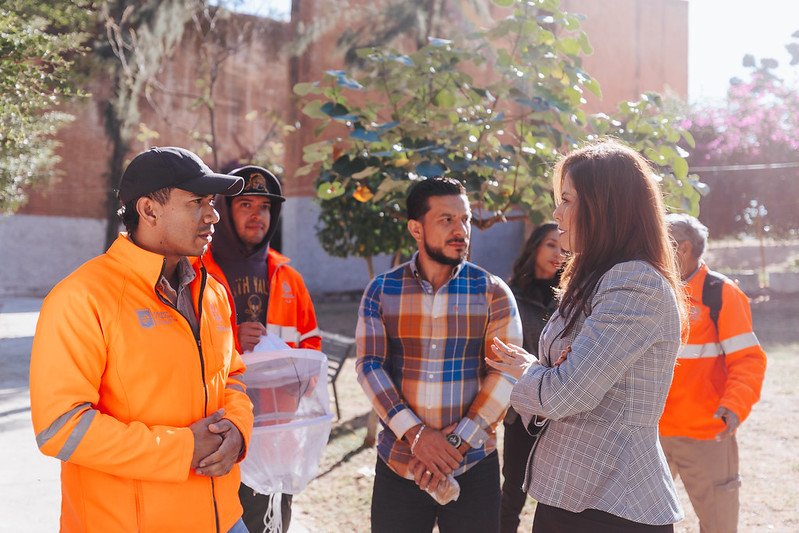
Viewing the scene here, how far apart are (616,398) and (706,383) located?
1.75m

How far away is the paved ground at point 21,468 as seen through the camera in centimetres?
465

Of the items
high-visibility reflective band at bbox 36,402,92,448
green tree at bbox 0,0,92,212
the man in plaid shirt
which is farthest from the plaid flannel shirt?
green tree at bbox 0,0,92,212

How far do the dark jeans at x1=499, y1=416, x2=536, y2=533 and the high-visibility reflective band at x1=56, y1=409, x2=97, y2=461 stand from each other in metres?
2.41

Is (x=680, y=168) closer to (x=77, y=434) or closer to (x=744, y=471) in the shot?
(x=744, y=471)

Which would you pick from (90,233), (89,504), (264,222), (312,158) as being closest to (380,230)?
(312,158)

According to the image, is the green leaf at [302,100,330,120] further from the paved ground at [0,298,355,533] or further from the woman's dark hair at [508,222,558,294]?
the paved ground at [0,298,355,533]

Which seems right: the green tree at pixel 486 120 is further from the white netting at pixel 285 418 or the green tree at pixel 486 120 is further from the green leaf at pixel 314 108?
the white netting at pixel 285 418

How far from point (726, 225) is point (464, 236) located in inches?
754

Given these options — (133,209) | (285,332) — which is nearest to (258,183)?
(285,332)

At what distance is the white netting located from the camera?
9.51 feet

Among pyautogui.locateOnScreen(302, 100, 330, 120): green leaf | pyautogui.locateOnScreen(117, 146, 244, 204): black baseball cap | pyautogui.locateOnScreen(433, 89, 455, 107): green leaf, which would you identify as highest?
pyautogui.locateOnScreen(433, 89, 455, 107): green leaf

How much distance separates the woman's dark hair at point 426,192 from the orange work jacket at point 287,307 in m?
0.69

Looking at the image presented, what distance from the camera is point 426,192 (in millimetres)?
3297

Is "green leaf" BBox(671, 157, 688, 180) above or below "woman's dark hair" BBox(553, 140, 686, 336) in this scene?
above
